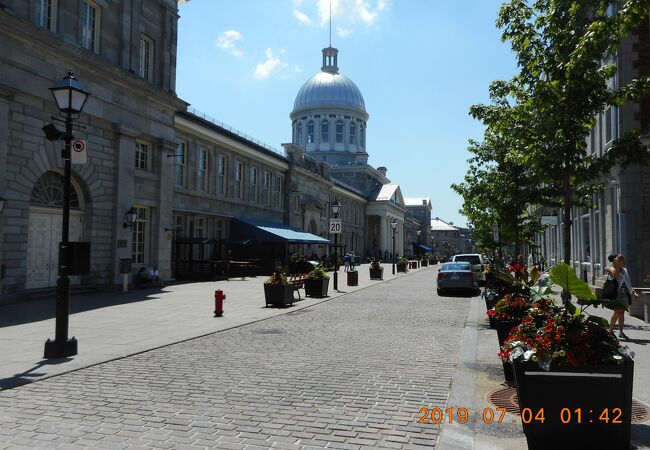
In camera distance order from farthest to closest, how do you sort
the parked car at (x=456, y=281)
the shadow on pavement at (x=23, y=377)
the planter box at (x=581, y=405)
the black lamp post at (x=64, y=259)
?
the parked car at (x=456, y=281)
the black lamp post at (x=64, y=259)
the shadow on pavement at (x=23, y=377)
the planter box at (x=581, y=405)

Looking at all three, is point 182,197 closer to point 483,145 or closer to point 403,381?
point 483,145

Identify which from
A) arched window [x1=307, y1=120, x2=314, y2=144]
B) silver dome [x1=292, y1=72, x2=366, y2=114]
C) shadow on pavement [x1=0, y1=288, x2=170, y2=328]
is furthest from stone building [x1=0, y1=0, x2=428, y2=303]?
silver dome [x1=292, y1=72, x2=366, y2=114]

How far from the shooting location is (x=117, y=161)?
69.6ft

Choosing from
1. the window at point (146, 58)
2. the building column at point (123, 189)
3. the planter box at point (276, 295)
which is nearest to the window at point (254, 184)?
the window at point (146, 58)

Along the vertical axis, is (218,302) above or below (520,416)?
above

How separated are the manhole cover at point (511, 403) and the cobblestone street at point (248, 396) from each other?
2.05ft

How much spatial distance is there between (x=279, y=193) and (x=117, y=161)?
1017 inches

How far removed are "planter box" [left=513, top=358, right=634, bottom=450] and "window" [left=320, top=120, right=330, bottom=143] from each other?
98.9 m

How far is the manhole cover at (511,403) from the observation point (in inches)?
223

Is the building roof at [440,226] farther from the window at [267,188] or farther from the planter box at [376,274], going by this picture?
the planter box at [376,274]

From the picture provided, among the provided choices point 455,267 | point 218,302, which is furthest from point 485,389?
point 455,267

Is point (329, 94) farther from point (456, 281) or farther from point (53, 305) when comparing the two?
point (53, 305)

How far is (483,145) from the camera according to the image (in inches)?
980

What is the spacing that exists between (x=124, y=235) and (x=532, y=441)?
19.7 metres
